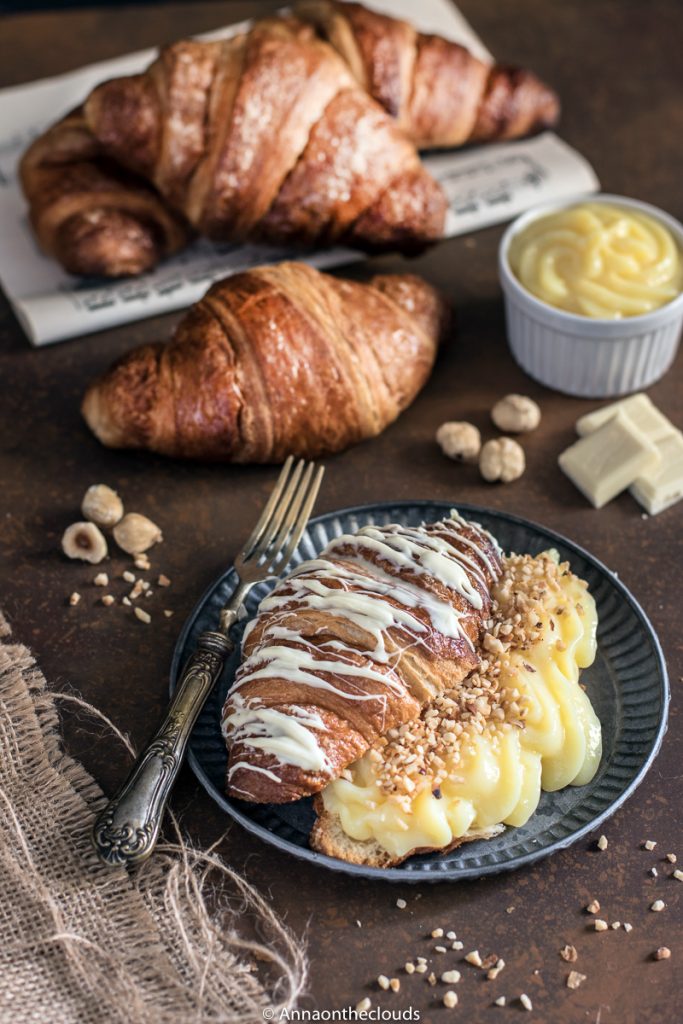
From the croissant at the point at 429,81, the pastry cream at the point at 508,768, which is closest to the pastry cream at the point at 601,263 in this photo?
the croissant at the point at 429,81

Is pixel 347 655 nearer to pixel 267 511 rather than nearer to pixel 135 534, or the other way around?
pixel 267 511

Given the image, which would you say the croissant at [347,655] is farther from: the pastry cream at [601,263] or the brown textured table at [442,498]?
the pastry cream at [601,263]

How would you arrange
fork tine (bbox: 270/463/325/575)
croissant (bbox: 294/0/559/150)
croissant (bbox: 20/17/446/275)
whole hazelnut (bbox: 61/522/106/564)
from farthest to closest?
croissant (bbox: 294/0/559/150) < croissant (bbox: 20/17/446/275) < whole hazelnut (bbox: 61/522/106/564) < fork tine (bbox: 270/463/325/575)

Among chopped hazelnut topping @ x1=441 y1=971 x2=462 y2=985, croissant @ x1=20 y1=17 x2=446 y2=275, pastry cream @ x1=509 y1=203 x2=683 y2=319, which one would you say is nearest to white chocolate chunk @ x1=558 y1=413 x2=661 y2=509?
pastry cream @ x1=509 y1=203 x2=683 y2=319

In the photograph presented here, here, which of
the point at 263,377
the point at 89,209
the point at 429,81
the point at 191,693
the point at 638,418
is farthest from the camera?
the point at 429,81

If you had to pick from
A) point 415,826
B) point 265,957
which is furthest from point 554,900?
point 265,957

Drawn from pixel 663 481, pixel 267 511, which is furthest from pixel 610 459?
pixel 267 511

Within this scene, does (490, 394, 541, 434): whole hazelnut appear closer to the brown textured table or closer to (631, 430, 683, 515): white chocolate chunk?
the brown textured table
